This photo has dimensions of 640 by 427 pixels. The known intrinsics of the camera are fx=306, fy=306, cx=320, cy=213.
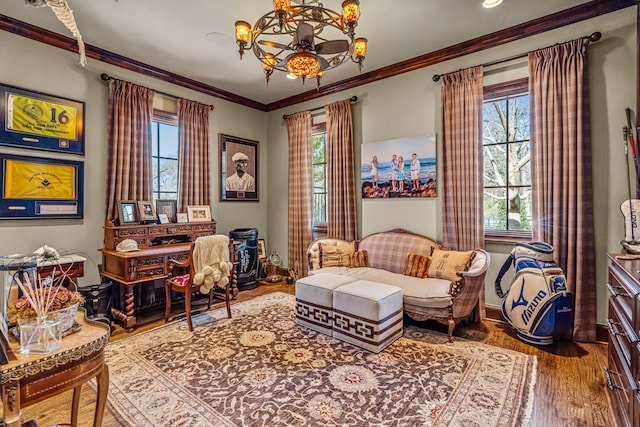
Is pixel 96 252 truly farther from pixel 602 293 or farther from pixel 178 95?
pixel 602 293

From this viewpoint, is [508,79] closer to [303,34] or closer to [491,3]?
[491,3]

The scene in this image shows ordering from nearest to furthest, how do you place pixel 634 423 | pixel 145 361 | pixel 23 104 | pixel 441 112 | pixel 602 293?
pixel 634 423, pixel 145 361, pixel 602 293, pixel 23 104, pixel 441 112

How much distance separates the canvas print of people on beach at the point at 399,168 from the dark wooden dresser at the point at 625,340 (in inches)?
82.5

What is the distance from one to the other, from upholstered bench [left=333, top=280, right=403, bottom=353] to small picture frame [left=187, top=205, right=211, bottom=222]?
2.50 m

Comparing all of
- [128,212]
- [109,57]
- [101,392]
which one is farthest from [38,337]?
[109,57]

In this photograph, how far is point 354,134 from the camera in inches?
179

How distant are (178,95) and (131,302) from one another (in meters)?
2.90

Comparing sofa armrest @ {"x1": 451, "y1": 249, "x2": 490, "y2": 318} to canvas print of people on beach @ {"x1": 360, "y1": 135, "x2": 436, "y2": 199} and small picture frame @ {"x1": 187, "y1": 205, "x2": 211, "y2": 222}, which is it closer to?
canvas print of people on beach @ {"x1": 360, "y1": 135, "x2": 436, "y2": 199}

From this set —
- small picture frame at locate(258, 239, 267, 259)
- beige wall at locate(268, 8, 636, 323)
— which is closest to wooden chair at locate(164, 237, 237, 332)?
small picture frame at locate(258, 239, 267, 259)

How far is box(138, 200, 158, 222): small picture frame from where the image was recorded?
3.77 m

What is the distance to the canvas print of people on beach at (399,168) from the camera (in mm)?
3840

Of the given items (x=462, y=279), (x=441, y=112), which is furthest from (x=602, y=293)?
(x=441, y=112)

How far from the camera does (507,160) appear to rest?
3457 mm

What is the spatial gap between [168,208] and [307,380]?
303cm
